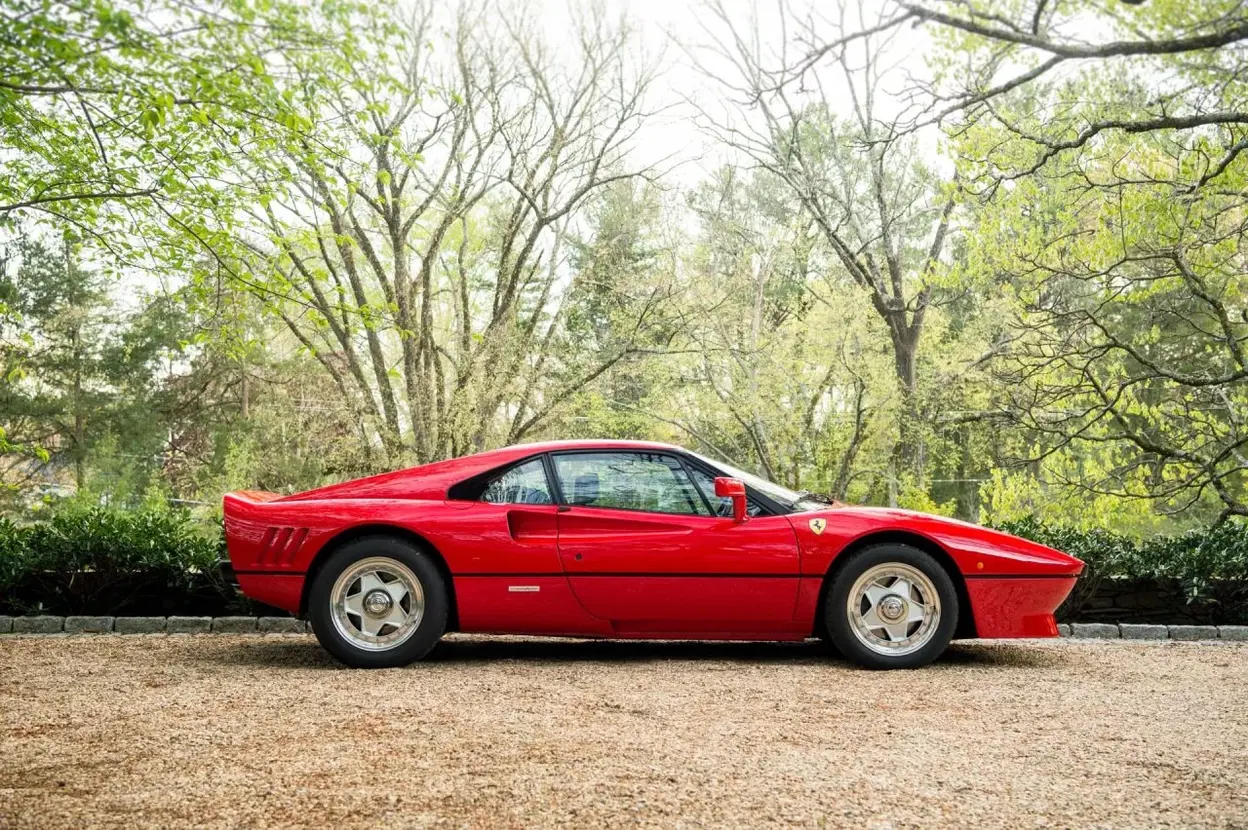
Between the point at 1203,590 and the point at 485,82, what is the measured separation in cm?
1306

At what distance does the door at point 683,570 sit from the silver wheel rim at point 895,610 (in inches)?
16.2

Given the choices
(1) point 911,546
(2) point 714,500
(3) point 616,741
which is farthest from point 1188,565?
(3) point 616,741

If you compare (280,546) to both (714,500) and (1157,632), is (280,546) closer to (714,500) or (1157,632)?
(714,500)

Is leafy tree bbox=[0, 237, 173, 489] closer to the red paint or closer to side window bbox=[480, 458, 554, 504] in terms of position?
the red paint

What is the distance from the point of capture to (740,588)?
6168 millimetres

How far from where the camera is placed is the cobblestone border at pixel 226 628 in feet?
26.7

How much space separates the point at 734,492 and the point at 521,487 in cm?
129

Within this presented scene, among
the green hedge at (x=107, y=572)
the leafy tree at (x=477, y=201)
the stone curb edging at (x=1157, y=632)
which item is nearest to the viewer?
the stone curb edging at (x=1157, y=632)

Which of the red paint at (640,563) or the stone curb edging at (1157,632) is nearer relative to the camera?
the red paint at (640,563)

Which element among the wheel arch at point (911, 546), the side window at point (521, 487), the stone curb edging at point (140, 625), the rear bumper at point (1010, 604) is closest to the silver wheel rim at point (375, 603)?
the side window at point (521, 487)

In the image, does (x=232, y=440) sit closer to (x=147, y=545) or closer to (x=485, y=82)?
(x=485, y=82)

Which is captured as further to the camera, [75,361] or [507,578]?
[75,361]

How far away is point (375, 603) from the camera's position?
20.1ft

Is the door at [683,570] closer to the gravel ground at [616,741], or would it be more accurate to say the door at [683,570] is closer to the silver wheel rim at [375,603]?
the gravel ground at [616,741]
